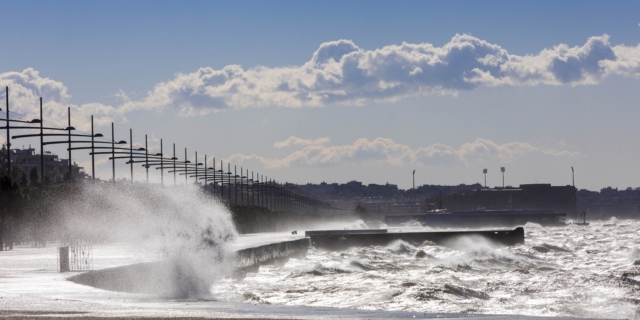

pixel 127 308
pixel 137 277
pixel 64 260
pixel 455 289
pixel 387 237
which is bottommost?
pixel 387 237

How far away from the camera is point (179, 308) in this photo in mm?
15531

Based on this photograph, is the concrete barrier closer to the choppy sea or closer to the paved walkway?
the choppy sea

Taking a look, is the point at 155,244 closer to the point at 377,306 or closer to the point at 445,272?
the point at 377,306

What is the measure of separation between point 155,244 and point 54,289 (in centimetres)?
1282

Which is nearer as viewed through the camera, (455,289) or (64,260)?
(64,260)

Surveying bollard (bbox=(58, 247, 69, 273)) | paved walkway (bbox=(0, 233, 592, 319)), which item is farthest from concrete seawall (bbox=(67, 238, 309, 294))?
paved walkway (bbox=(0, 233, 592, 319))

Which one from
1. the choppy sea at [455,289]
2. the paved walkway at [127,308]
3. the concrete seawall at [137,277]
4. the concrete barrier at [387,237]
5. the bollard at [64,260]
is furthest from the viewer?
the concrete barrier at [387,237]

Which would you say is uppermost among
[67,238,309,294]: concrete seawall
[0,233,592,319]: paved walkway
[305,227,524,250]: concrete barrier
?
[0,233,592,319]: paved walkway

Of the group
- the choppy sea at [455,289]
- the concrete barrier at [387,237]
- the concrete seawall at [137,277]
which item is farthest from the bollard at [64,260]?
the concrete barrier at [387,237]

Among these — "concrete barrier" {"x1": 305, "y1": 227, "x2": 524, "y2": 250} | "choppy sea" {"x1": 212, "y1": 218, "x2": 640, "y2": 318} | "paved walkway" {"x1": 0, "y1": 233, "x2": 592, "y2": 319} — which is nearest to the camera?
"paved walkway" {"x1": 0, "y1": 233, "x2": 592, "y2": 319}

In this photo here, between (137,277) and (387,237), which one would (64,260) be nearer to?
(137,277)

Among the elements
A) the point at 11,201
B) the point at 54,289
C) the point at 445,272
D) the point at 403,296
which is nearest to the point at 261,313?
the point at 54,289

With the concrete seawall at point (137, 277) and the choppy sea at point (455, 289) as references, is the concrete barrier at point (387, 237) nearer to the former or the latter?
the choppy sea at point (455, 289)

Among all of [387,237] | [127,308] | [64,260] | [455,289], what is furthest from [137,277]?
[387,237]
